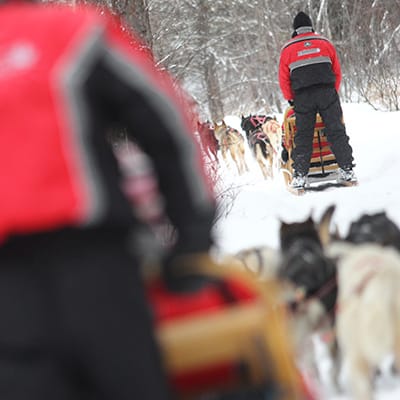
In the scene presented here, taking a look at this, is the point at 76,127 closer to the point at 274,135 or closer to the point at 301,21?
the point at 301,21

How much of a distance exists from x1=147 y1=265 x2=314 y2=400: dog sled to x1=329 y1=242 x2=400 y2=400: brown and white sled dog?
2.71 feet

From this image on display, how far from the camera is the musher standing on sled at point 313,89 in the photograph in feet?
27.2

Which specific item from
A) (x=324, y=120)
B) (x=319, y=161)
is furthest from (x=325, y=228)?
(x=319, y=161)

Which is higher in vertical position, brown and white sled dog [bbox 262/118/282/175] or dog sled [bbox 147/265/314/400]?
brown and white sled dog [bbox 262/118/282/175]

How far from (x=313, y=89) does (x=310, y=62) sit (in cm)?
29

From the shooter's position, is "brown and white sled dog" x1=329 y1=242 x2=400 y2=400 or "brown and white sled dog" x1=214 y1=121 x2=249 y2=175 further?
"brown and white sled dog" x1=214 y1=121 x2=249 y2=175

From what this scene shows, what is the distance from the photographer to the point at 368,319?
2.79m

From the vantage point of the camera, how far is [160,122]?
6.14ft

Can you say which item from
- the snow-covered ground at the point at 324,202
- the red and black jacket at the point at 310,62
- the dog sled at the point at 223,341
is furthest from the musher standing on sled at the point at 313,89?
the dog sled at the point at 223,341

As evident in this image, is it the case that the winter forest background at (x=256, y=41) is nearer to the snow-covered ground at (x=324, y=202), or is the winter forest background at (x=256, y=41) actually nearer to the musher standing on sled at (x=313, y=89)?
the musher standing on sled at (x=313, y=89)

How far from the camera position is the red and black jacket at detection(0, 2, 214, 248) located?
5.70 feet

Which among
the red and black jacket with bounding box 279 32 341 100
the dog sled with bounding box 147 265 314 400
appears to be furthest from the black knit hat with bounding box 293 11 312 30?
the dog sled with bounding box 147 265 314 400

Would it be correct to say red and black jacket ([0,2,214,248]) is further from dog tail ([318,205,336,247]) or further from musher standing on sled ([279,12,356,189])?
musher standing on sled ([279,12,356,189])

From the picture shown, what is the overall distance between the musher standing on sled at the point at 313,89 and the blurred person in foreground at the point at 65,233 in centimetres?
668
